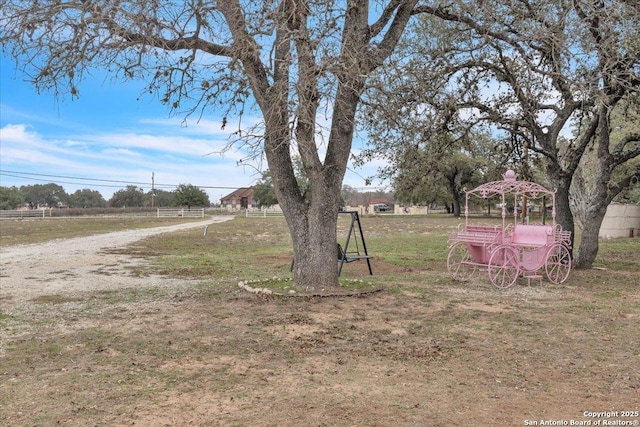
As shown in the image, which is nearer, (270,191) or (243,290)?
(243,290)

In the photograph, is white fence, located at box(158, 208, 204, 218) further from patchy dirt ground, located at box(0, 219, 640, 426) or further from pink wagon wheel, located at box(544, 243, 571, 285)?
patchy dirt ground, located at box(0, 219, 640, 426)

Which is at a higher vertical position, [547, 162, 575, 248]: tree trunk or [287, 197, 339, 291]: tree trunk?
[547, 162, 575, 248]: tree trunk

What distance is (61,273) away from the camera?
39.4ft

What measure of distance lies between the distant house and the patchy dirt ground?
100 meters

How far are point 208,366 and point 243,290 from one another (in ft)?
13.7

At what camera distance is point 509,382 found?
4469 millimetres

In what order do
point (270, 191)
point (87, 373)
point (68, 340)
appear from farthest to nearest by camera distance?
point (270, 191) < point (68, 340) < point (87, 373)

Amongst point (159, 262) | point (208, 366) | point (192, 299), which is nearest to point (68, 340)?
point (208, 366)

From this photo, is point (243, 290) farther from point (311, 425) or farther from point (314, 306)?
point (311, 425)

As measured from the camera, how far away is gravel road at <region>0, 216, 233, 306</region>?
9492 mm

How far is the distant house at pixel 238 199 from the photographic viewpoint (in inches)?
4344

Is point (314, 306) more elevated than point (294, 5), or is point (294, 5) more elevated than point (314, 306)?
point (294, 5)

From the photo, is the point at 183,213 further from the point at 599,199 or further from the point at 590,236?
the point at 599,199

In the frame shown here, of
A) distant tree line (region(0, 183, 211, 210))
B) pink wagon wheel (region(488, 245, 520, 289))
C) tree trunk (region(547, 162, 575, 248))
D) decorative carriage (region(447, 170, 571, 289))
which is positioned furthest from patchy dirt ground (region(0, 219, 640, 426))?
distant tree line (region(0, 183, 211, 210))
